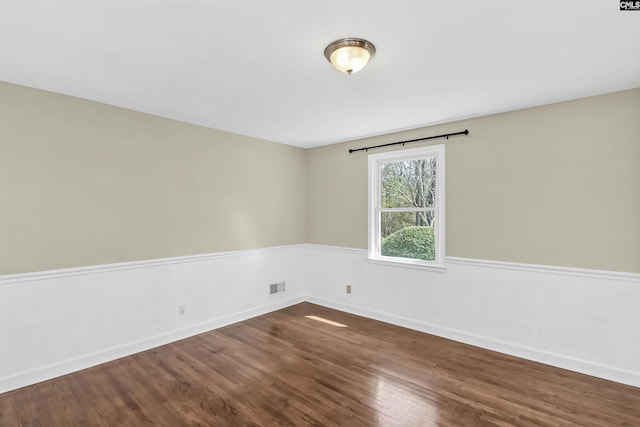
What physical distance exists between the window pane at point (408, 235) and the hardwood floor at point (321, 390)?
110 cm

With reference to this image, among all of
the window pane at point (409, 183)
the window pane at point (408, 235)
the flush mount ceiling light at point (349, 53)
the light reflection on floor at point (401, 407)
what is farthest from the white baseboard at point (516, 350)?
the flush mount ceiling light at point (349, 53)

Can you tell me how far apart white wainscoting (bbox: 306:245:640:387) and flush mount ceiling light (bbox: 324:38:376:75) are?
2535mm

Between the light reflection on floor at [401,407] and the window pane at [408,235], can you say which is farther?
the window pane at [408,235]

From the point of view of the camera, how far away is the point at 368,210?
438 centimetres

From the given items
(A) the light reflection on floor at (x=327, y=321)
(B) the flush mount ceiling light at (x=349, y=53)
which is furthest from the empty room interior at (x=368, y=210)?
(A) the light reflection on floor at (x=327, y=321)

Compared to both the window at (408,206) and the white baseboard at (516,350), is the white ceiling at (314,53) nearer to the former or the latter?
the window at (408,206)

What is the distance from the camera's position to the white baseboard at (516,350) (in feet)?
8.83

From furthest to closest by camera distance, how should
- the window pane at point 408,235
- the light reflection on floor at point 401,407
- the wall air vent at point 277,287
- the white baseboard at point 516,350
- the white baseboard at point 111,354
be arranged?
the wall air vent at point 277,287, the window pane at point 408,235, the white baseboard at point 516,350, the white baseboard at point 111,354, the light reflection on floor at point 401,407

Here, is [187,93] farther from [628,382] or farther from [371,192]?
[628,382]

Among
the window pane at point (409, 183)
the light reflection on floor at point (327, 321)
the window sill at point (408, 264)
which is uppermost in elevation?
the window pane at point (409, 183)

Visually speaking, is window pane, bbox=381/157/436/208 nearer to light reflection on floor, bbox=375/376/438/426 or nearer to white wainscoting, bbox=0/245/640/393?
white wainscoting, bbox=0/245/640/393

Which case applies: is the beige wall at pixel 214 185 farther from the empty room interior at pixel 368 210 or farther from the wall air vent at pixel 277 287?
the wall air vent at pixel 277 287

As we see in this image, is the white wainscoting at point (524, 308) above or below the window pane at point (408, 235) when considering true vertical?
below

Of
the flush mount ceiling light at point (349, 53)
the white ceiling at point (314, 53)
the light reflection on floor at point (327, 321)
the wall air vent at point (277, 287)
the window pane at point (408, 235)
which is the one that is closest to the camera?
the white ceiling at point (314, 53)
